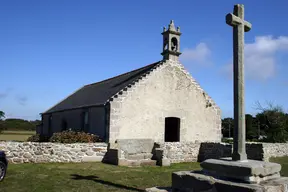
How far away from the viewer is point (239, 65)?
20.0 feet

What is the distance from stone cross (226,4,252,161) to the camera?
5.85m

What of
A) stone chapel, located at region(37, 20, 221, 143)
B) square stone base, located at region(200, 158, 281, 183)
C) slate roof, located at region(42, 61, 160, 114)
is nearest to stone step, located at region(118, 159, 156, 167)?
stone chapel, located at region(37, 20, 221, 143)

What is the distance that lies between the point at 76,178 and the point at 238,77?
6.76 m

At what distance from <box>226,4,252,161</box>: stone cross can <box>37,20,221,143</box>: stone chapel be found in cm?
1077

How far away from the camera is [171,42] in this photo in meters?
20.0

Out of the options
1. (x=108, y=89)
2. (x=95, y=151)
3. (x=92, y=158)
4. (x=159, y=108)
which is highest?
(x=108, y=89)

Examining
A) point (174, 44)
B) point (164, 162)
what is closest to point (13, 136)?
point (174, 44)

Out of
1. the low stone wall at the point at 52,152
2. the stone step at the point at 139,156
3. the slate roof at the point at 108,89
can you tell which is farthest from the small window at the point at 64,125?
the stone step at the point at 139,156

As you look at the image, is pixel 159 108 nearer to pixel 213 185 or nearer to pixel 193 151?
pixel 193 151

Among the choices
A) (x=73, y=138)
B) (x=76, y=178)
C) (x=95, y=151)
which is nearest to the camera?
(x=76, y=178)

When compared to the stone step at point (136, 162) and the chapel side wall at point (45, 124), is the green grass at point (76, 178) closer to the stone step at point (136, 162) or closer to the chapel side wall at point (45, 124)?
the stone step at point (136, 162)

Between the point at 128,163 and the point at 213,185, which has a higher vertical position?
the point at 213,185

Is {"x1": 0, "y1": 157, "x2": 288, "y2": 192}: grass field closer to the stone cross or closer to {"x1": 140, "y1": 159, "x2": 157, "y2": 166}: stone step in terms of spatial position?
{"x1": 140, "y1": 159, "x2": 157, "y2": 166}: stone step

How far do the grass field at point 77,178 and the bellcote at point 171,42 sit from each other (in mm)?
9017
